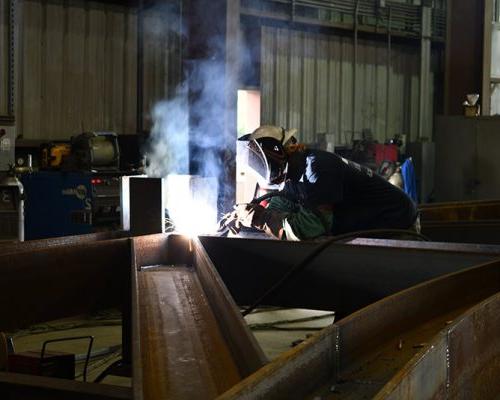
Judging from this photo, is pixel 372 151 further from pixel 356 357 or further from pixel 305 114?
pixel 356 357

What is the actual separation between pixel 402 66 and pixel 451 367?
32.8 feet

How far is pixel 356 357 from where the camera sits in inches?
83.5

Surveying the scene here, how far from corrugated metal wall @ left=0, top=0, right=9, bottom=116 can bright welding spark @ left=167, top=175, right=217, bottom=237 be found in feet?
10.0

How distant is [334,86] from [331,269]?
747cm

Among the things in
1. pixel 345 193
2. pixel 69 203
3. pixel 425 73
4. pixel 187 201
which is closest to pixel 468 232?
pixel 345 193

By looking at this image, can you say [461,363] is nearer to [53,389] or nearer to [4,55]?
[53,389]

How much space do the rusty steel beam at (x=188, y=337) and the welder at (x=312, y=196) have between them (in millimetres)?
829

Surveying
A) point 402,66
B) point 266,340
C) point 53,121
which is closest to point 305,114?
point 402,66

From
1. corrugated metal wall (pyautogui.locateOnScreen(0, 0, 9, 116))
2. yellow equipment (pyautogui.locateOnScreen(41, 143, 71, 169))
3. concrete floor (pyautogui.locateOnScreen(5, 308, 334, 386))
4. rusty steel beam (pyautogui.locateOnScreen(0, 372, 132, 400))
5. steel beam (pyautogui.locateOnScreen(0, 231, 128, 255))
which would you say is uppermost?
corrugated metal wall (pyautogui.locateOnScreen(0, 0, 9, 116))

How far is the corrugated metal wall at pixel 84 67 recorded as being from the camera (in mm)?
7496

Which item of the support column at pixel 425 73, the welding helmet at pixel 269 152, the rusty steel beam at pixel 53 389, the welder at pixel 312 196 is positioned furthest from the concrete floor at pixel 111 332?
the support column at pixel 425 73

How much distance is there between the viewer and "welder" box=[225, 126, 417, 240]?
409 cm

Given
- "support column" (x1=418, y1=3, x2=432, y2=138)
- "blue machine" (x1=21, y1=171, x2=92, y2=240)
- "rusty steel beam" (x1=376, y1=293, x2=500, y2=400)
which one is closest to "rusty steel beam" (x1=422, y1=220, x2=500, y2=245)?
"blue machine" (x1=21, y1=171, x2=92, y2=240)

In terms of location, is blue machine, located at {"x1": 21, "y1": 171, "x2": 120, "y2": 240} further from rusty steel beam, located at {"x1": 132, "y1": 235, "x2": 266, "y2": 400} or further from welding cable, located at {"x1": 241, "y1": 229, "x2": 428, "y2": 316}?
rusty steel beam, located at {"x1": 132, "y1": 235, "x2": 266, "y2": 400}
